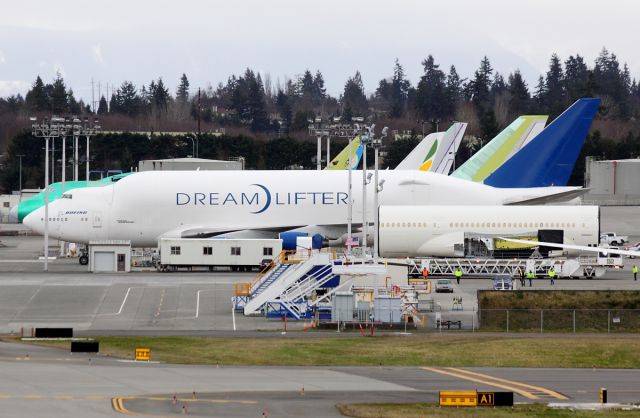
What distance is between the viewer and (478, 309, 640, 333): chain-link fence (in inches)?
2132

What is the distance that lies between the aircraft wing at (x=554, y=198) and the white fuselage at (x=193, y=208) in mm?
10282

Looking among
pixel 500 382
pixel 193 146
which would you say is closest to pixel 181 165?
pixel 193 146

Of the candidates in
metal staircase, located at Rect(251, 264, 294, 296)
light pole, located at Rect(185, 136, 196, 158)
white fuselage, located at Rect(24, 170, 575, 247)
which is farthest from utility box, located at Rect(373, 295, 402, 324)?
light pole, located at Rect(185, 136, 196, 158)

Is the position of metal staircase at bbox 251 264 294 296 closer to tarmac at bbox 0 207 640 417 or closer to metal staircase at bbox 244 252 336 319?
metal staircase at bbox 244 252 336 319

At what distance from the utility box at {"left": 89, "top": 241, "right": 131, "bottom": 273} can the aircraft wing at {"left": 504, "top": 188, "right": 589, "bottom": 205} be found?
26032 mm

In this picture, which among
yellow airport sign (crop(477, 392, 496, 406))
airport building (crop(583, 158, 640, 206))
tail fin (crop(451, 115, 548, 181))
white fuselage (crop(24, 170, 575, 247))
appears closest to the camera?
yellow airport sign (crop(477, 392, 496, 406))

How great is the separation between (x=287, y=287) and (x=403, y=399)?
23350 millimetres

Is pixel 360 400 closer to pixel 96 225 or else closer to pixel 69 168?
pixel 96 225

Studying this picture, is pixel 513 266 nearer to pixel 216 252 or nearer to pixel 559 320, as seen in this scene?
pixel 559 320

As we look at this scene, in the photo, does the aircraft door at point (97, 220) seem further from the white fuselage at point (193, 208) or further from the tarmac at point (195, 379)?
the tarmac at point (195, 379)

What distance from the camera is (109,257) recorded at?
75.3 metres

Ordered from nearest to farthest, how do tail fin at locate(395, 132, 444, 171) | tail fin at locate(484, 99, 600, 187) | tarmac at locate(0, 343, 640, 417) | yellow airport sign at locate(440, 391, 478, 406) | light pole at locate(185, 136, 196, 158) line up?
tarmac at locate(0, 343, 640, 417) → yellow airport sign at locate(440, 391, 478, 406) → tail fin at locate(484, 99, 600, 187) → tail fin at locate(395, 132, 444, 171) → light pole at locate(185, 136, 196, 158)

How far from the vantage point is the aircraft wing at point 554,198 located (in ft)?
264

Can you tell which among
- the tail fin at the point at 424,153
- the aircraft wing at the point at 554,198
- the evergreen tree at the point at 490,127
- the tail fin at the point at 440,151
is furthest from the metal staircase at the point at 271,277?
the evergreen tree at the point at 490,127
